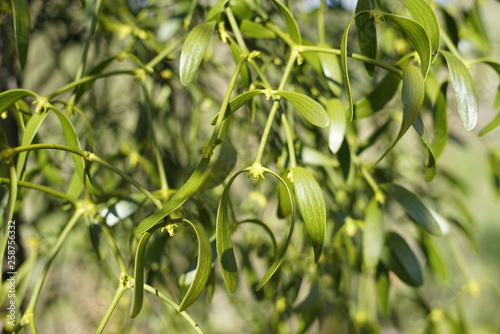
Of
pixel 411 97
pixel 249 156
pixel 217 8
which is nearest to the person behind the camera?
pixel 411 97

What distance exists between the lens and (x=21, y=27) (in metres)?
0.44

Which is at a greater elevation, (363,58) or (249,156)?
(363,58)

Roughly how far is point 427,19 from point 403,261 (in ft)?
0.80

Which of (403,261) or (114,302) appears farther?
(403,261)

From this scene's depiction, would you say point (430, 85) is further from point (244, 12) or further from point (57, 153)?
point (57, 153)

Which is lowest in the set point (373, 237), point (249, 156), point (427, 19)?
point (249, 156)

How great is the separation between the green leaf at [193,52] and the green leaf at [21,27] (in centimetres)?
13

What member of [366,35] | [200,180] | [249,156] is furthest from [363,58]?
[249,156]

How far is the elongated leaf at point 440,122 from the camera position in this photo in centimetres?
48

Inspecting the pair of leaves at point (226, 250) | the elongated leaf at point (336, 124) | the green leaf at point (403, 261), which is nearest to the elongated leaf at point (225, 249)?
the pair of leaves at point (226, 250)

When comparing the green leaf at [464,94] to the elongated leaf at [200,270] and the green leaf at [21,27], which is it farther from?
the green leaf at [21,27]

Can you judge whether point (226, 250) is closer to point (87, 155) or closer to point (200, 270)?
point (200, 270)

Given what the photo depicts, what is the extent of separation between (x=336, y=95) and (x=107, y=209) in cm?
22

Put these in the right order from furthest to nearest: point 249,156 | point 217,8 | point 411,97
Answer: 1. point 249,156
2. point 217,8
3. point 411,97
